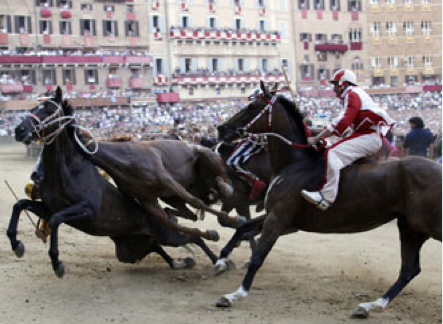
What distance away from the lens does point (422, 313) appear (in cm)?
704

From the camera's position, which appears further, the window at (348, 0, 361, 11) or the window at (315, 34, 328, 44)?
the window at (348, 0, 361, 11)

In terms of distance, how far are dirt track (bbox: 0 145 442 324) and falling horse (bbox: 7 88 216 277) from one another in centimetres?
62

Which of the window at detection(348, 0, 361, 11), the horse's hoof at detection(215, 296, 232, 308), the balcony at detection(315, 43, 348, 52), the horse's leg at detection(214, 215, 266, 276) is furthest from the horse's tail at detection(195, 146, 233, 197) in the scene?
the window at detection(348, 0, 361, 11)

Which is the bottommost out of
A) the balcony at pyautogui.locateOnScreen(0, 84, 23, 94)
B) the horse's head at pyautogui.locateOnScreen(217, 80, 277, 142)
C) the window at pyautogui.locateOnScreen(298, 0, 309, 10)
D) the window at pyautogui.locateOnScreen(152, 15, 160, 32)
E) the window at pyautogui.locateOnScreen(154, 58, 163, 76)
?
the horse's head at pyautogui.locateOnScreen(217, 80, 277, 142)

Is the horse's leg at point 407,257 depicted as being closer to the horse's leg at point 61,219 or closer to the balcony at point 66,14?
the horse's leg at point 61,219

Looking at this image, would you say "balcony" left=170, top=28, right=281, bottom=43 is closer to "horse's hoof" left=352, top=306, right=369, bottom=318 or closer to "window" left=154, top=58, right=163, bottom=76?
"window" left=154, top=58, right=163, bottom=76

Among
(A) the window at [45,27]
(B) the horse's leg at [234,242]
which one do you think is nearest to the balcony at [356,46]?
(A) the window at [45,27]

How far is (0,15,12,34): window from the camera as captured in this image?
47938 millimetres

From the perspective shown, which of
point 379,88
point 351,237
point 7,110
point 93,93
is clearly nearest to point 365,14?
point 379,88

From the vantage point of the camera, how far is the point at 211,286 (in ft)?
27.0

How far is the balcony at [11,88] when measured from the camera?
45594mm

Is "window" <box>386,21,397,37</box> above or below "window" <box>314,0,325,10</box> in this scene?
below

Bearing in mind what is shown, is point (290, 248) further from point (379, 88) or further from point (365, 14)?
point (365, 14)

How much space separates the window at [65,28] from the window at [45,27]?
92 cm
